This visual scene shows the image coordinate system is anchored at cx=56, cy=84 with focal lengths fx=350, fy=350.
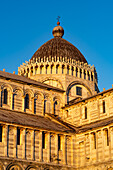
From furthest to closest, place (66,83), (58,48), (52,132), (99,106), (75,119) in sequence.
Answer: (58,48), (66,83), (75,119), (99,106), (52,132)

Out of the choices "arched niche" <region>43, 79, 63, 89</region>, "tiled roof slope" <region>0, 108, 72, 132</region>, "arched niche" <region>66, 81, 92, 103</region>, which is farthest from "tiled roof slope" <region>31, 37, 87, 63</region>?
"tiled roof slope" <region>0, 108, 72, 132</region>

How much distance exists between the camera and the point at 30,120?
46.2m

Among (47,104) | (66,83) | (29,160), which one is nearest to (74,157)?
Answer: (29,160)

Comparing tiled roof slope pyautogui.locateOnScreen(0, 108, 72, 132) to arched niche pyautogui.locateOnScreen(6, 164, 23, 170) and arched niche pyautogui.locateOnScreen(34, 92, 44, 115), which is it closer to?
arched niche pyautogui.locateOnScreen(34, 92, 44, 115)

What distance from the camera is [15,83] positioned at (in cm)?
5047

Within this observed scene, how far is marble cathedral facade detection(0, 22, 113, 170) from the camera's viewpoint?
138 feet

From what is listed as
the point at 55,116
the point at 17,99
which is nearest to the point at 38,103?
the point at 55,116

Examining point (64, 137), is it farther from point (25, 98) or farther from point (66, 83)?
point (66, 83)

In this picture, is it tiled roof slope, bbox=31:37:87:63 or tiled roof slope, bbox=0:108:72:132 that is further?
tiled roof slope, bbox=31:37:87:63

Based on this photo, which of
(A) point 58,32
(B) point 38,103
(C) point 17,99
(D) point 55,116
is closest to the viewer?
(C) point 17,99

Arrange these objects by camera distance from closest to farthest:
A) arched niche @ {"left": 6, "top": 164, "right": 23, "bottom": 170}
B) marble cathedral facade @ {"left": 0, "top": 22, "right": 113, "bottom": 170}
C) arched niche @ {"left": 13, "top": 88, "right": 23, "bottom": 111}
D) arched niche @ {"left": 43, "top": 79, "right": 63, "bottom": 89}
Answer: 1. arched niche @ {"left": 6, "top": 164, "right": 23, "bottom": 170}
2. marble cathedral facade @ {"left": 0, "top": 22, "right": 113, "bottom": 170}
3. arched niche @ {"left": 13, "top": 88, "right": 23, "bottom": 111}
4. arched niche @ {"left": 43, "top": 79, "right": 63, "bottom": 89}

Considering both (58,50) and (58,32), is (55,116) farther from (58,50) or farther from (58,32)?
(58,32)

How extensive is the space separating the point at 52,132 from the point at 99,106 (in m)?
8.14

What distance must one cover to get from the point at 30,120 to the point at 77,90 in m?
15.5
